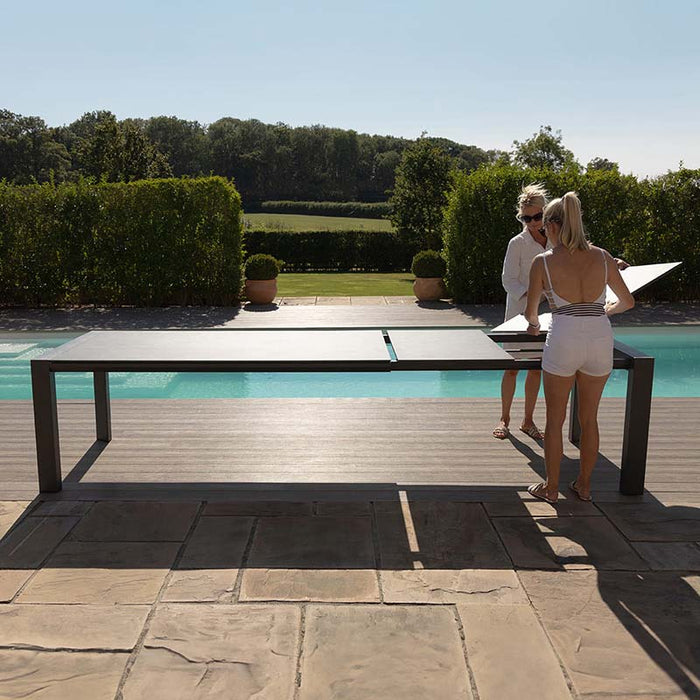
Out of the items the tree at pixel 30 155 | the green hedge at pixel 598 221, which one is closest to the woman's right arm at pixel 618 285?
the green hedge at pixel 598 221

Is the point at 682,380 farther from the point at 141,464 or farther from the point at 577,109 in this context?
the point at 577,109

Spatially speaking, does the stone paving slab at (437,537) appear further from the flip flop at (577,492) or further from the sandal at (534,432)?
the sandal at (534,432)

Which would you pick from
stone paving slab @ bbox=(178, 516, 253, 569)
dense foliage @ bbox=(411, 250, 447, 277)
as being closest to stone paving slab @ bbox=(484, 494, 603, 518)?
stone paving slab @ bbox=(178, 516, 253, 569)

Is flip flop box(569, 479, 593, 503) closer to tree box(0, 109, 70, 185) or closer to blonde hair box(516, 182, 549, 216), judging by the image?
blonde hair box(516, 182, 549, 216)

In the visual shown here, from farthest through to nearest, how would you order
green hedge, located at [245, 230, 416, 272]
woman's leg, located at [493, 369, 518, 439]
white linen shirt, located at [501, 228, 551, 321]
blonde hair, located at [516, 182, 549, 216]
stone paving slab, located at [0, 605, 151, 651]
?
green hedge, located at [245, 230, 416, 272] → woman's leg, located at [493, 369, 518, 439] → white linen shirt, located at [501, 228, 551, 321] → blonde hair, located at [516, 182, 549, 216] → stone paving slab, located at [0, 605, 151, 651]

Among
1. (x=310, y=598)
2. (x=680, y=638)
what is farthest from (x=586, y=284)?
(x=310, y=598)

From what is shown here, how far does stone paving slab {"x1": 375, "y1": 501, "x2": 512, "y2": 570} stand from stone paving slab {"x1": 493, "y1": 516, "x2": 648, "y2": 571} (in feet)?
0.31

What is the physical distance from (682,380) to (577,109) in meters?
14.7

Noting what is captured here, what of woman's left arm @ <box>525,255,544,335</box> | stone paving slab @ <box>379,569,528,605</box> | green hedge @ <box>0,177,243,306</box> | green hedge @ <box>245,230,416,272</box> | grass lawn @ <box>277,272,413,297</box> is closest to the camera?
stone paving slab @ <box>379,569,528,605</box>

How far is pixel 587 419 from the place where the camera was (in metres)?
4.11

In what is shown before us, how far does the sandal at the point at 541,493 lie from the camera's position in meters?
4.20

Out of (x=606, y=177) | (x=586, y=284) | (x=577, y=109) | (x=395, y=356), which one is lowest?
(x=395, y=356)

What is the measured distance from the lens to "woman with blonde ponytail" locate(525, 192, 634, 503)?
387 cm

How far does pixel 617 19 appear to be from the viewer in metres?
12.2
